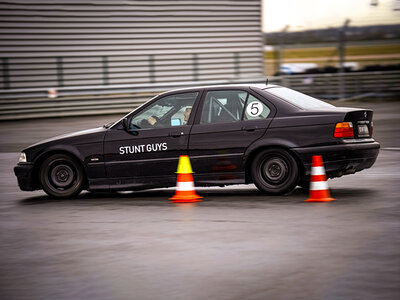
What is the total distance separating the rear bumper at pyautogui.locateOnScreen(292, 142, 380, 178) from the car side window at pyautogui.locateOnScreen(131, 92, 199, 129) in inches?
60.3

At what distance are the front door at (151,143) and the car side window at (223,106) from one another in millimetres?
193

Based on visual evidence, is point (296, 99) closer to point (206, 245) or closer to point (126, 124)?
point (126, 124)

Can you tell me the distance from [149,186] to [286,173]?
1.74m

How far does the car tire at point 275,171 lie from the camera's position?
987cm

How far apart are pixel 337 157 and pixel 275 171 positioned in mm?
771

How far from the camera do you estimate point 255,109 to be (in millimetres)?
10188

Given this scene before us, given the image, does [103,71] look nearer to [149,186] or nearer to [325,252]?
[149,186]

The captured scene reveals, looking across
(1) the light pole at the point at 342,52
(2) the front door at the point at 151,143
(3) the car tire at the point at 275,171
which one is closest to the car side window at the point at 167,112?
(2) the front door at the point at 151,143

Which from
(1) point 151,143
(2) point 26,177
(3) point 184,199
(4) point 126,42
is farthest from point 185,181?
(4) point 126,42

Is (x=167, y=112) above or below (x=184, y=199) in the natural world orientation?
above

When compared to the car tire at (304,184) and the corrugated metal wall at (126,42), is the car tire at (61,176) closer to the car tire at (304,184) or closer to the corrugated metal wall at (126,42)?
the car tire at (304,184)

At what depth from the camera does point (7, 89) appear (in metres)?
26.3

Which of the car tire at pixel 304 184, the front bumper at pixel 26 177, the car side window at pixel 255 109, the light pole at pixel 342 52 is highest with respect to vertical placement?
the light pole at pixel 342 52

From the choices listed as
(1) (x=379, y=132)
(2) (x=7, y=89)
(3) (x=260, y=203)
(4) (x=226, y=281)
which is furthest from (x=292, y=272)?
(2) (x=7, y=89)
